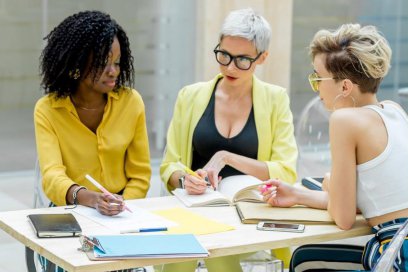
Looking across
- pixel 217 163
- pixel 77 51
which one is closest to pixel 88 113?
pixel 77 51

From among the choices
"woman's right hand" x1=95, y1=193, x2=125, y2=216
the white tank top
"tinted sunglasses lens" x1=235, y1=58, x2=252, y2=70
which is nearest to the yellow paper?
"woman's right hand" x1=95, y1=193, x2=125, y2=216

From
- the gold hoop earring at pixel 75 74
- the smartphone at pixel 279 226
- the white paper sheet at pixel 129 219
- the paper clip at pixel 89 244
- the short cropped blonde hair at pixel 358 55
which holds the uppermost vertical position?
the short cropped blonde hair at pixel 358 55

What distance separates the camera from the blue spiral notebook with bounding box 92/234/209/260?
306 centimetres

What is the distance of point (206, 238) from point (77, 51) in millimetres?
1192

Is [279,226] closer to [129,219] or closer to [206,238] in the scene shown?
[206,238]

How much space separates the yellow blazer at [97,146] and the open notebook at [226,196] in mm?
355

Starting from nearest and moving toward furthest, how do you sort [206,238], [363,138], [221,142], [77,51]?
[206,238] → [363,138] → [77,51] → [221,142]

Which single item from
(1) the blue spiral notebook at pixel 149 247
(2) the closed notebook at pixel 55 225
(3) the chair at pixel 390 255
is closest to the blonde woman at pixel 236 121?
(2) the closed notebook at pixel 55 225

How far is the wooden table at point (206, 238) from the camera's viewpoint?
305cm

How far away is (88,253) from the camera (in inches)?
121

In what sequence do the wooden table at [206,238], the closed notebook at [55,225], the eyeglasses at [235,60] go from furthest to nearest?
the eyeglasses at [235,60], the closed notebook at [55,225], the wooden table at [206,238]

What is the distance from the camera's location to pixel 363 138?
3.46 m

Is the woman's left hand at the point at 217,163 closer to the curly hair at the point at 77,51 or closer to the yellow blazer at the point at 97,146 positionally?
the yellow blazer at the point at 97,146

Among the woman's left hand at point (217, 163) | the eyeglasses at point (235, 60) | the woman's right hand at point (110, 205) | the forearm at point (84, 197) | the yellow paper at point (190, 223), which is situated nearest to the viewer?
the yellow paper at point (190, 223)
